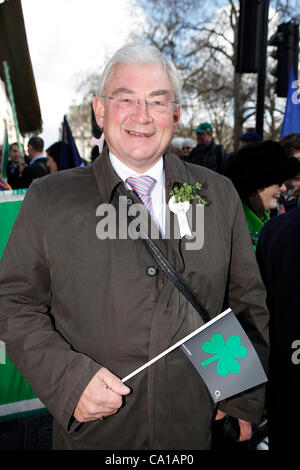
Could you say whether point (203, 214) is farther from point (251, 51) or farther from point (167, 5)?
point (167, 5)

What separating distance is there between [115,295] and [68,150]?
136 inches

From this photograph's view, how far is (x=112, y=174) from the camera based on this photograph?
1.69 m

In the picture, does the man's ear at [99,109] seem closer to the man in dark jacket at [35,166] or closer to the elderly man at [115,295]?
the elderly man at [115,295]

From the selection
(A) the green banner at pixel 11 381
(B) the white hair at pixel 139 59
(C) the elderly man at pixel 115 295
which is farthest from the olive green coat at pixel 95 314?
(A) the green banner at pixel 11 381

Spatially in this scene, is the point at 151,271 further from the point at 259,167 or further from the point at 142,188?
the point at 259,167

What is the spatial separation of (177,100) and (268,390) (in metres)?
1.44

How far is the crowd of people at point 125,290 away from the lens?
1536 millimetres

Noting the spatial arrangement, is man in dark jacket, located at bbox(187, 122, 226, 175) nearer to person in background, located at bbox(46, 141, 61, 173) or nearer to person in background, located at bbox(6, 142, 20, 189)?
person in background, located at bbox(46, 141, 61, 173)

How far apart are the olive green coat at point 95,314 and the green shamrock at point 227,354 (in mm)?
143

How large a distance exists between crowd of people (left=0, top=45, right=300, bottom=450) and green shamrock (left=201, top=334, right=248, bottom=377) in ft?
0.46

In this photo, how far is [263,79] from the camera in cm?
575

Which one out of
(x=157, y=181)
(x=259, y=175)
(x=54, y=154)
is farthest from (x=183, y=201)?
(x=54, y=154)

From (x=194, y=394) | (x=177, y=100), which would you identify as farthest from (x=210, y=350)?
(x=177, y=100)
